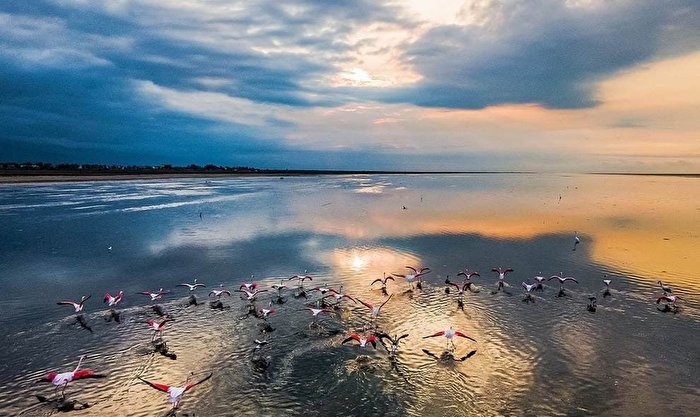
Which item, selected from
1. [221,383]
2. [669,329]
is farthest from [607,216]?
[221,383]

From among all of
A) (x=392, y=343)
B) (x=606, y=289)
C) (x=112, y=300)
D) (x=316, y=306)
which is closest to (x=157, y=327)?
(x=112, y=300)

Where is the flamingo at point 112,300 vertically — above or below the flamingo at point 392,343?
above

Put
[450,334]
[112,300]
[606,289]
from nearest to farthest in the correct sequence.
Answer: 1. [450,334]
2. [112,300]
3. [606,289]

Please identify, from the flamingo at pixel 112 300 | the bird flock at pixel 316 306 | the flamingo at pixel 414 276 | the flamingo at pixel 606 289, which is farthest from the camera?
the flamingo at pixel 414 276

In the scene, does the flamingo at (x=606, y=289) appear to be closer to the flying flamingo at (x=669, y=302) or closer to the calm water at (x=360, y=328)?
the calm water at (x=360, y=328)

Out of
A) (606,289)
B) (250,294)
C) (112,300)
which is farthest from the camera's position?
(606,289)

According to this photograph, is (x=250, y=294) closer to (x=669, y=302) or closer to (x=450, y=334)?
(x=450, y=334)

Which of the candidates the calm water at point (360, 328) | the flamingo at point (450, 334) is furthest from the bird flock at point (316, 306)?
the calm water at point (360, 328)

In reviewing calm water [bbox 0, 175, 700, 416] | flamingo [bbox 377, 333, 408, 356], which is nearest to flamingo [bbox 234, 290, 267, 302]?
calm water [bbox 0, 175, 700, 416]

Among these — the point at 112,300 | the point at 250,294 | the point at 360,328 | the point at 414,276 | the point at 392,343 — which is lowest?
the point at 360,328

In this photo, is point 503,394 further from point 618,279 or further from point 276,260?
point 276,260

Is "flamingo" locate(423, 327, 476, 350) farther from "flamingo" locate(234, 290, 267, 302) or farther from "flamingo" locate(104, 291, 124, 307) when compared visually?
"flamingo" locate(104, 291, 124, 307)
